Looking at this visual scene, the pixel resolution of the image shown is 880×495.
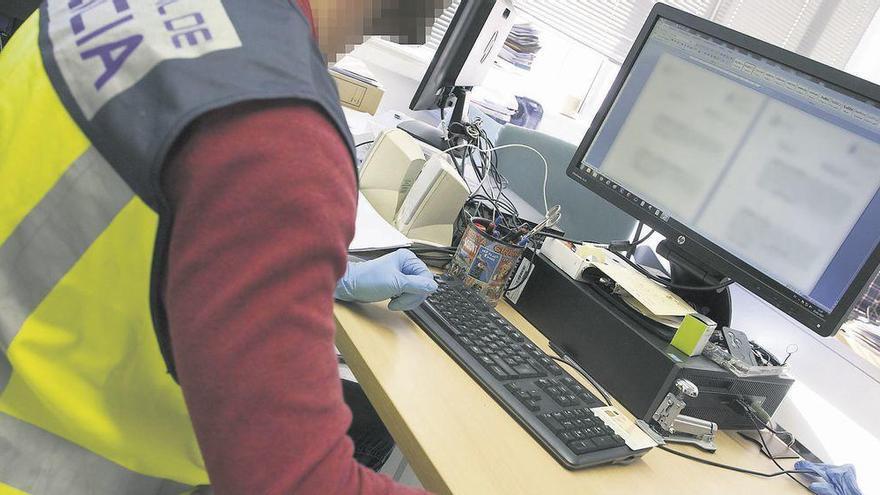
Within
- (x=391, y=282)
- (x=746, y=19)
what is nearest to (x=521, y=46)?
(x=746, y=19)

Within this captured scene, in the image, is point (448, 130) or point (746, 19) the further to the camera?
point (746, 19)

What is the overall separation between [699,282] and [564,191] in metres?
0.80

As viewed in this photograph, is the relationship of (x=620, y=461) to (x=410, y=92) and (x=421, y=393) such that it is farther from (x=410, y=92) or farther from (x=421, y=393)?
(x=410, y=92)

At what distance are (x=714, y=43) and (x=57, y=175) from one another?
1025mm

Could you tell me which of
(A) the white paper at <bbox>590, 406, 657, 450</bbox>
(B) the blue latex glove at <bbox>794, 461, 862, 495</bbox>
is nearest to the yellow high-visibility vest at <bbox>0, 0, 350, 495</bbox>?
(A) the white paper at <bbox>590, 406, 657, 450</bbox>

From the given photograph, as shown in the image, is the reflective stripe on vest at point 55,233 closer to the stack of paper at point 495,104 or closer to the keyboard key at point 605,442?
the keyboard key at point 605,442

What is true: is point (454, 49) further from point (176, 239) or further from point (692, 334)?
point (176, 239)

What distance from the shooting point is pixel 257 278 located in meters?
0.41

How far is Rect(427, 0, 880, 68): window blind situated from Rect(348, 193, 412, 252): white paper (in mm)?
2331

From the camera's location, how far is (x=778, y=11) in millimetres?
3469

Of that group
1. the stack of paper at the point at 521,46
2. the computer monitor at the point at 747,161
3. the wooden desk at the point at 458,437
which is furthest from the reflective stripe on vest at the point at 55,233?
the stack of paper at the point at 521,46

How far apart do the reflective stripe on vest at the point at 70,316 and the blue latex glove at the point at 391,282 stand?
0.38 meters

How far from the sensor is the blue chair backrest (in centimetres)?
191

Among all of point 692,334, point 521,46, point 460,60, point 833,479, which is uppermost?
point 521,46
